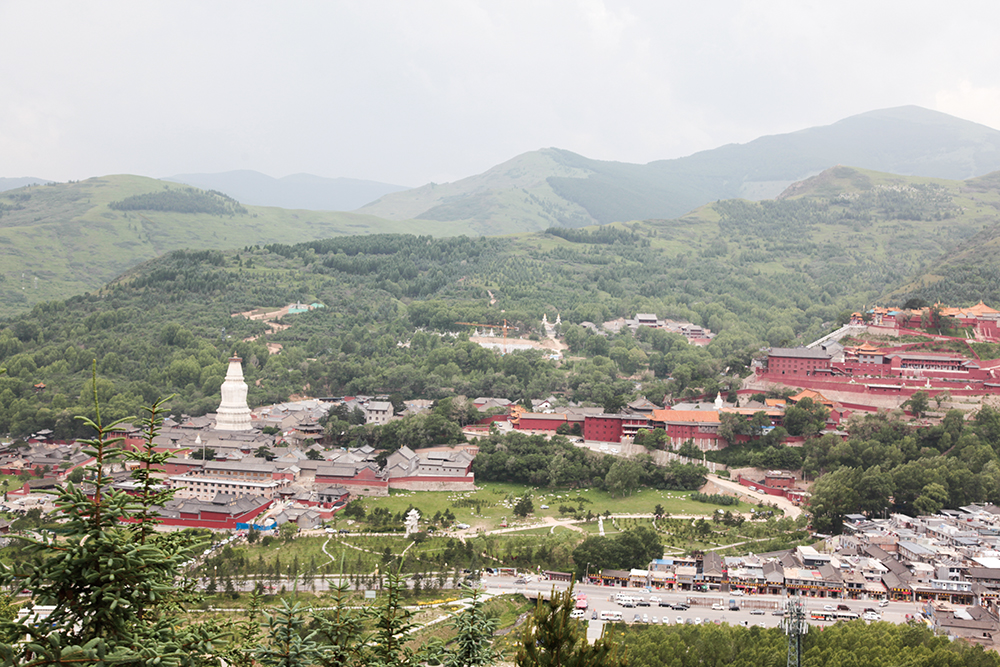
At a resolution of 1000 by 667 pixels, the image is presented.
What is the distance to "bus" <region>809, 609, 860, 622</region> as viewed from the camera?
32.2 m

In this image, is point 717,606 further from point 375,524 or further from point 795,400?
point 795,400

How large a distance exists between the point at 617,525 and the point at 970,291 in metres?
48.8

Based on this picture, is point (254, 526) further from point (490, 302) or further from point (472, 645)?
point (490, 302)

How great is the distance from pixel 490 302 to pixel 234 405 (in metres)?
42.9

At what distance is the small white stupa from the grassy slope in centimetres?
6004

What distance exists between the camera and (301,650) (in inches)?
357

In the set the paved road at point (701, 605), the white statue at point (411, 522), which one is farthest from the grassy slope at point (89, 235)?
the paved road at point (701, 605)

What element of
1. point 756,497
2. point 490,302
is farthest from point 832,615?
point 490,302

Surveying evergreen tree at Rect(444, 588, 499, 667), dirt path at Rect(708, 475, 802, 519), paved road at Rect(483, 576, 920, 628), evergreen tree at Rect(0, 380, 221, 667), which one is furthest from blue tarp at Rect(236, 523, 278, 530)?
evergreen tree at Rect(0, 380, 221, 667)

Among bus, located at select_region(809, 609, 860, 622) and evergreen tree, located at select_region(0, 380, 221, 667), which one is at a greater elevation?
evergreen tree, located at select_region(0, 380, 221, 667)

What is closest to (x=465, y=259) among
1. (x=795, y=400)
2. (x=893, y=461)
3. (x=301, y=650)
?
(x=795, y=400)

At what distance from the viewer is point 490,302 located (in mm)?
98125

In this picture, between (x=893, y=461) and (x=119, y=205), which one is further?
(x=119, y=205)

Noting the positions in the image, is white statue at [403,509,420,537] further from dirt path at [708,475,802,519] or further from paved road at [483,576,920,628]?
dirt path at [708,475,802,519]
